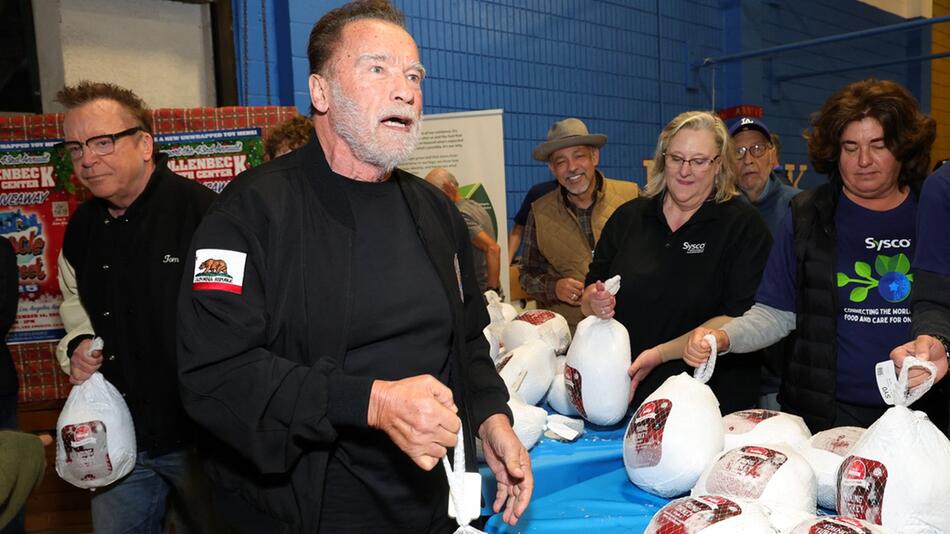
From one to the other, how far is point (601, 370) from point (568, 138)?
6.21ft

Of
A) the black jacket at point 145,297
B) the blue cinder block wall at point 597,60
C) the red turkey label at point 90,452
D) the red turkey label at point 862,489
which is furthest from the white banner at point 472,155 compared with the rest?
the red turkey label at point 862,489

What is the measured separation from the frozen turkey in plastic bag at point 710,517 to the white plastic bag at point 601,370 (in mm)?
704

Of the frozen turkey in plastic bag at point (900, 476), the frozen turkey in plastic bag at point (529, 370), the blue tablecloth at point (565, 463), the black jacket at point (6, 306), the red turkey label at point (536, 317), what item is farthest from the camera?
the red turkey label at point (536, 317)

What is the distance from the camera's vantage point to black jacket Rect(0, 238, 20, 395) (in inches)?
97.3

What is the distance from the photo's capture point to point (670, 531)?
1.25 meters

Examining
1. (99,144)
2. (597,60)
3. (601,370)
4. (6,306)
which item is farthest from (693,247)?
(597,60)

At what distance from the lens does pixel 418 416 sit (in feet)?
3.38

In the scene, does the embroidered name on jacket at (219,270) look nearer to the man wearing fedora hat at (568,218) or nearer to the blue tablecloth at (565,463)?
the blue tablecloth at (565,463)

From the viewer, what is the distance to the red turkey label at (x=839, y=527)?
45.3 inches

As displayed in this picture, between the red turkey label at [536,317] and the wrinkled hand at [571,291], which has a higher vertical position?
the wrinkled hand at [571,291]

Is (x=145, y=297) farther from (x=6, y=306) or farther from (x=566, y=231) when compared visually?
(x=566, y=231)

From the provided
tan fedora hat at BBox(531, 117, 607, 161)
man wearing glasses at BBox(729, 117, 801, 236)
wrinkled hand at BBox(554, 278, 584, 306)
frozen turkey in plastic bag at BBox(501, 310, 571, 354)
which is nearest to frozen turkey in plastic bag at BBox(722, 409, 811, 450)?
frozen turkey in plastic bag at BBox(501, 310, 571, 354)

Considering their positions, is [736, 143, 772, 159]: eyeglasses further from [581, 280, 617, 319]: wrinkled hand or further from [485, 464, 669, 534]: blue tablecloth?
[485, 464, 669, 534]: blue tablecloth

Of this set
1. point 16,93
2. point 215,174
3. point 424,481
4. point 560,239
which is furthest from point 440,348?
point 16,93
